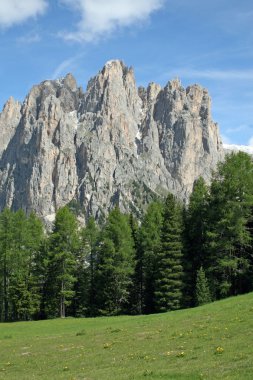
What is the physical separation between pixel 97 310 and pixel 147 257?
10.3 m

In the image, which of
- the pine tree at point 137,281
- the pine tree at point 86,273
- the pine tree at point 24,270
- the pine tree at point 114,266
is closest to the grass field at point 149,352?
the pine tree at point 114,266

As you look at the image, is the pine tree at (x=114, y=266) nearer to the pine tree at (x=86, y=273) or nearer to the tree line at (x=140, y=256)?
the tree line at (x=140, y=256)

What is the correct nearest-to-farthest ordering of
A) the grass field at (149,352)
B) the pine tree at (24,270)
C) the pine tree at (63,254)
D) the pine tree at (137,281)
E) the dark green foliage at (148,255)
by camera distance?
1. the grass field at (149,352)
2. the pine tree at (63,254)
3. the dark green foliage at (148,255)
4. the pine tree at (24,270)
5. the pine tree at (137,281)

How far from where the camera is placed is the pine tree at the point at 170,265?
180 ft

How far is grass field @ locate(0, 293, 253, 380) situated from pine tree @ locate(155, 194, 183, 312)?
19471 millimetres

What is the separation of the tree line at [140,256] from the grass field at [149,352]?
19.8 meters

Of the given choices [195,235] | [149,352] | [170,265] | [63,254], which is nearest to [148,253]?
[195,235]

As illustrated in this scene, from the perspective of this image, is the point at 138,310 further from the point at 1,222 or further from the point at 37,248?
the point at 1,222

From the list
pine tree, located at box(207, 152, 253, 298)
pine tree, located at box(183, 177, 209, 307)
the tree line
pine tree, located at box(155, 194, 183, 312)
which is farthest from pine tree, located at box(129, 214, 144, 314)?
pine tree, located at box(207, 152, 253, 298)

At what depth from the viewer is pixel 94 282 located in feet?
223

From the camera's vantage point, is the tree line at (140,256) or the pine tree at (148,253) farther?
the pine tree at (148,253)

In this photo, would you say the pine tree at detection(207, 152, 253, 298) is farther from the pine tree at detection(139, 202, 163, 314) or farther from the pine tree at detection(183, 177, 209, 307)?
the pine tree at detection(139, 202, 163, 314)

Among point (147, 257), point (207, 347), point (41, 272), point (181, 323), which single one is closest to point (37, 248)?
point (41, 272)

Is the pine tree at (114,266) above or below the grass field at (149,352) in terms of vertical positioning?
above
